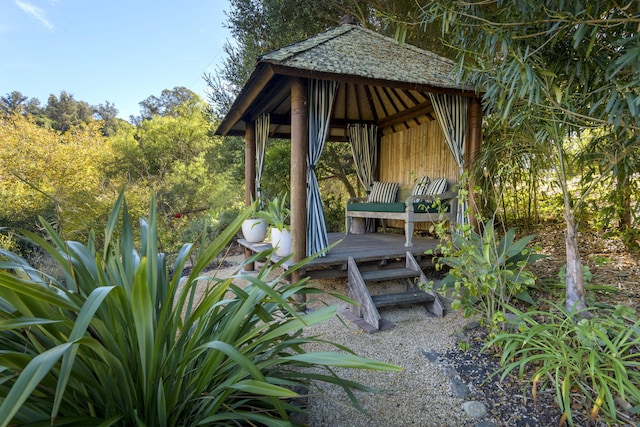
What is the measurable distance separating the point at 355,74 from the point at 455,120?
1.71 metres

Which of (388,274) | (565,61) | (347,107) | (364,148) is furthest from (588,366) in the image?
(364,148)

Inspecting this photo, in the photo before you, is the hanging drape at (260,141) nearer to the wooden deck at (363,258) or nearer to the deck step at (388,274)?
the wooden deck at (363,258)

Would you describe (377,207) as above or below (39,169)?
below

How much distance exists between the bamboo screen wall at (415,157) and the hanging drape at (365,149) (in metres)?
0.21

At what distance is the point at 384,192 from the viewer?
603 cm

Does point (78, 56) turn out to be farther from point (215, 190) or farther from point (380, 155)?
point (380, 155)

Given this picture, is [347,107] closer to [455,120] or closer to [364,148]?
[364,148]

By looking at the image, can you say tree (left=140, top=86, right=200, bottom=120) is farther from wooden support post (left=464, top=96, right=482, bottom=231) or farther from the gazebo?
wooden support post (left=464, top=96, right=482, bottom=231)

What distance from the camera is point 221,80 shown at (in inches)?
321

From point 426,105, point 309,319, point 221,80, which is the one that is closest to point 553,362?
point 309,319

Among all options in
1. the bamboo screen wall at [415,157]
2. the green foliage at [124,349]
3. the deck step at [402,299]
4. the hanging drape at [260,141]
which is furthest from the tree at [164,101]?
the green foliage at [124,349]

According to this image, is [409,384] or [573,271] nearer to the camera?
[409,384]

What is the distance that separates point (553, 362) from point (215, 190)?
9836 mm

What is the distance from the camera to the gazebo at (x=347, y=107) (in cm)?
339
